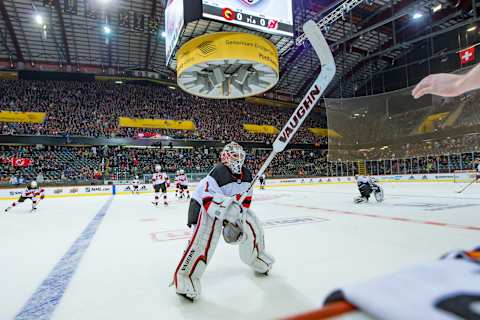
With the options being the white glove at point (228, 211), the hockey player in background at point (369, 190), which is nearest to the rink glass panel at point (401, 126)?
the hockey player in background at point (369, 190)

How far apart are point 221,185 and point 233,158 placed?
0.23 m

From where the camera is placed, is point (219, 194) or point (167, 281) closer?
point (219, 194)

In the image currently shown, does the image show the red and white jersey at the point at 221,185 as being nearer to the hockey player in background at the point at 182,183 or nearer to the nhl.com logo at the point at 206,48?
the nhl.com logo at the point at 206,48

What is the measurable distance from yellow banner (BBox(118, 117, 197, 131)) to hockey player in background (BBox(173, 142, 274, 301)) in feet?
69.8

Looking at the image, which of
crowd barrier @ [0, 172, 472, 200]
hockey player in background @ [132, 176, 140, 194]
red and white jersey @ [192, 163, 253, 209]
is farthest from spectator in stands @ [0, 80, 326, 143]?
red and white jersey @ [192, 163, 253, 209]

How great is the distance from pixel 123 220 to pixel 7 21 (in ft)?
57.5

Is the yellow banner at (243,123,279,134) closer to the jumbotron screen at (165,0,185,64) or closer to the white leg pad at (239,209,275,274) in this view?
the jumbotron screen at (165,0,185,64)

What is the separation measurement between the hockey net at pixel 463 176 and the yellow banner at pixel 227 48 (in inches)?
524

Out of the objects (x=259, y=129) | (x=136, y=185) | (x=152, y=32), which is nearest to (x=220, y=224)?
(x=136, y=185)

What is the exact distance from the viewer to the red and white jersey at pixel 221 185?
6.78 ft

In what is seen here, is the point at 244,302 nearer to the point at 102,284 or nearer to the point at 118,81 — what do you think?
the point at 102,284

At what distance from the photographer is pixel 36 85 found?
21.2 meters

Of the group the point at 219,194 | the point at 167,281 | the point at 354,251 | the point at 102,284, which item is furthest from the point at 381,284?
the point at 354,251

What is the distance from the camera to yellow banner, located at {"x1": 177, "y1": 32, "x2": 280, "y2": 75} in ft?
20.7
